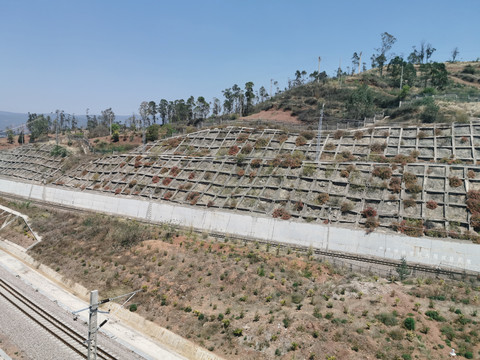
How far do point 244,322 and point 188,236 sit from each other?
2010 centimetres

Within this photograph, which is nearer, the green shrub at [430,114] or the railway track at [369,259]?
the railway track at [369,259]

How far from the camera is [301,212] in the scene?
44.0 m

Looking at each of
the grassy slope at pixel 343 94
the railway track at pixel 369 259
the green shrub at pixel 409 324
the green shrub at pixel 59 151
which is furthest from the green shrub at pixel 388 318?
the green shrub at pixel 59 151

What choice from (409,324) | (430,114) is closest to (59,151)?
(430,114)

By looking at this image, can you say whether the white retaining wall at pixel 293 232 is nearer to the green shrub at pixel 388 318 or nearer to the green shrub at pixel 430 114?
the green shrub at pixel 388 318

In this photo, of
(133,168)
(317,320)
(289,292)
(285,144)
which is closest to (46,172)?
(133,168)

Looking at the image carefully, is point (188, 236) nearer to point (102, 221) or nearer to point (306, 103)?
point (102, 221)

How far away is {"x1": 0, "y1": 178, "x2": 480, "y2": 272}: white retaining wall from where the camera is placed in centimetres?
3409

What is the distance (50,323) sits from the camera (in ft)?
87.1

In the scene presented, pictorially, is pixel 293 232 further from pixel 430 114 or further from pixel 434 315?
pixel 430 114

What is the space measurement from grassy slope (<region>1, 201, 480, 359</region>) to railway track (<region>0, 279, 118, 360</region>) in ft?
16.0

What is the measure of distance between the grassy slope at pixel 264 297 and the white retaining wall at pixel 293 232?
3536 millimetres

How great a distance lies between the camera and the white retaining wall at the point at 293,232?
34.1m

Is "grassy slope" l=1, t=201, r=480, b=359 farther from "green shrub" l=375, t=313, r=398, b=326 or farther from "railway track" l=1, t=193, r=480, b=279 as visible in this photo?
"railway track" l=1, t=193, r=480, b=279
